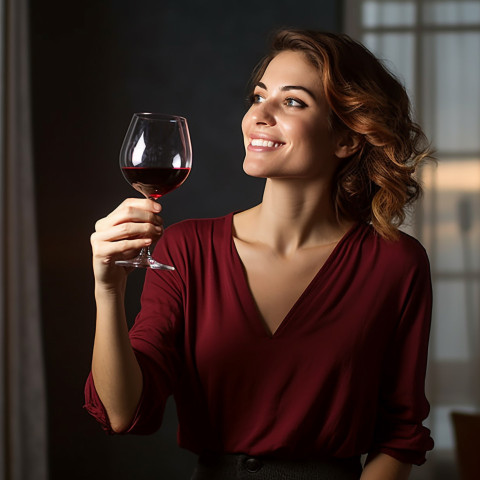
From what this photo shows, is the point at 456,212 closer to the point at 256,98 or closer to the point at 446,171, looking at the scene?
the point at 446,171

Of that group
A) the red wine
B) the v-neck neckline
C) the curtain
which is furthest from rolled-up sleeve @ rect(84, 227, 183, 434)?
the curtain

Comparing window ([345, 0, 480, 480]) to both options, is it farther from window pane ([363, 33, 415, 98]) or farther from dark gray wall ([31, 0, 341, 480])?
dark gray wall ([31, 0, 341, 480])

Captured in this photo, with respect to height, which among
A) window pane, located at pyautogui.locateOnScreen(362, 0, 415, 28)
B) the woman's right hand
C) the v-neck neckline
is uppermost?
window pane, located at pyautogui.locateOnScreen(362, 0, 415, 28)

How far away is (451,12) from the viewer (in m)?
3.33

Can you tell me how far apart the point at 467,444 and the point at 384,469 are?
1219mm

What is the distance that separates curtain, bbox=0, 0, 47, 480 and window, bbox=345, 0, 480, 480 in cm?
160

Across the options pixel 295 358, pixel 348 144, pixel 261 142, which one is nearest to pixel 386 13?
pixel 348 144

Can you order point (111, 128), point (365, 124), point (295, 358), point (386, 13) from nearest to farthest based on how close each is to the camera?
point (295, 358) < point (365, 124) < point (111, 128) < point (386, 13)

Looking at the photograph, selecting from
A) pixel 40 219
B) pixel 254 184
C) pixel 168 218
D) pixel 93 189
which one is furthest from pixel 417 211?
pixel 40 219

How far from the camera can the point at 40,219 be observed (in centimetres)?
300

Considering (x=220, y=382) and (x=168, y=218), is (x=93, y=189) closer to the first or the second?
(x=168, y=218)

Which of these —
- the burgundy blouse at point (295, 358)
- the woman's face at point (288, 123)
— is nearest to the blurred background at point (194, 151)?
the burgundy blouse at point (295, 358)

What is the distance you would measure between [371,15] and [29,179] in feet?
5.90

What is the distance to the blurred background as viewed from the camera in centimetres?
288
